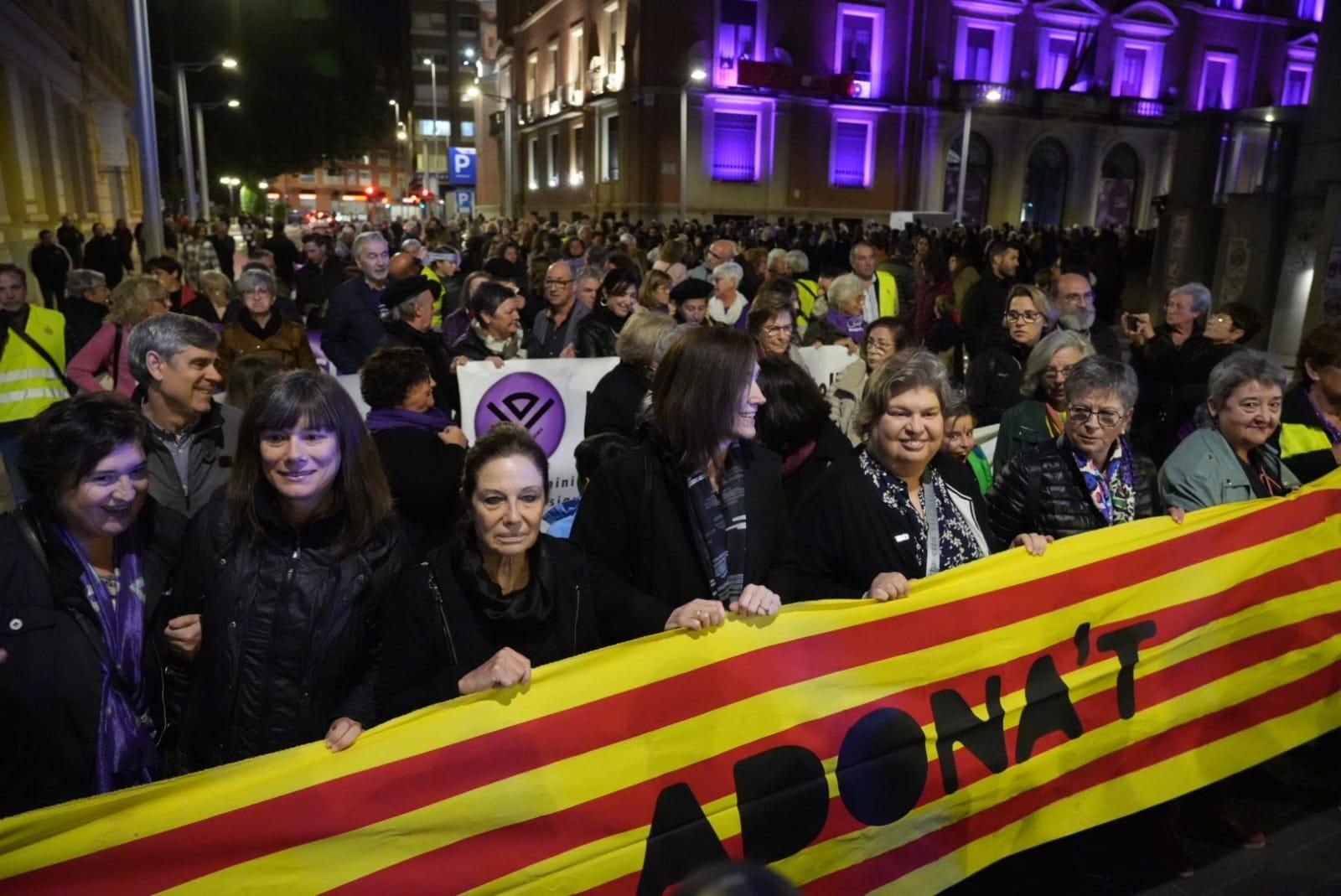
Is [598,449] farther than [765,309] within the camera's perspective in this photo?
No

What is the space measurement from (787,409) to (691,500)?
94cm

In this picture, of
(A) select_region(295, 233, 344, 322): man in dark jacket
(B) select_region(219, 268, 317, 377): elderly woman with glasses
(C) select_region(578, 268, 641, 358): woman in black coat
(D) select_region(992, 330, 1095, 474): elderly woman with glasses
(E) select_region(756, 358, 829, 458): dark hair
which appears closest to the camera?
(E) select_region(756, 358, 829, 458): dark hair

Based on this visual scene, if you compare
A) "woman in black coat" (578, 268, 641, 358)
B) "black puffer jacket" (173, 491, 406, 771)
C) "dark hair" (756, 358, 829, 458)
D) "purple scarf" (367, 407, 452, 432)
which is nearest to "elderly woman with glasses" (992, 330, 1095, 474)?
"dark hair" (756, 358, 829, 458)

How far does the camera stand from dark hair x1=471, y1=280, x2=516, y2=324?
5871 mm

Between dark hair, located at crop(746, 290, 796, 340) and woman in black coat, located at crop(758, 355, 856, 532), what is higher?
dark hair, located at crop(746, 290, 796, 340)

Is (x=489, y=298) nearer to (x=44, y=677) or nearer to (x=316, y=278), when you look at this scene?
(x=44, y=677)

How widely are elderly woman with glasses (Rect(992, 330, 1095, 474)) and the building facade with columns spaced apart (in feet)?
58.7

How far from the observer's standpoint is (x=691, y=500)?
302 centimetres

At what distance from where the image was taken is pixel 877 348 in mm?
5457

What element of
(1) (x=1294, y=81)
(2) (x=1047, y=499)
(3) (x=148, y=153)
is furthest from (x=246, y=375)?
(1) (x=1294, y=81)

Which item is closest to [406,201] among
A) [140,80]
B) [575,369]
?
[140,80]

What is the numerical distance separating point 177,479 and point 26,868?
166 cm

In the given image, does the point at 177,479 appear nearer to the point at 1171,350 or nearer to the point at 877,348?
the point at 877,348

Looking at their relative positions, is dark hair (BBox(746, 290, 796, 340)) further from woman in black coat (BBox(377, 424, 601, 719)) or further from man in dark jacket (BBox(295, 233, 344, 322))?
man in dark jacket (BBox(295, 233, 344, 322))
